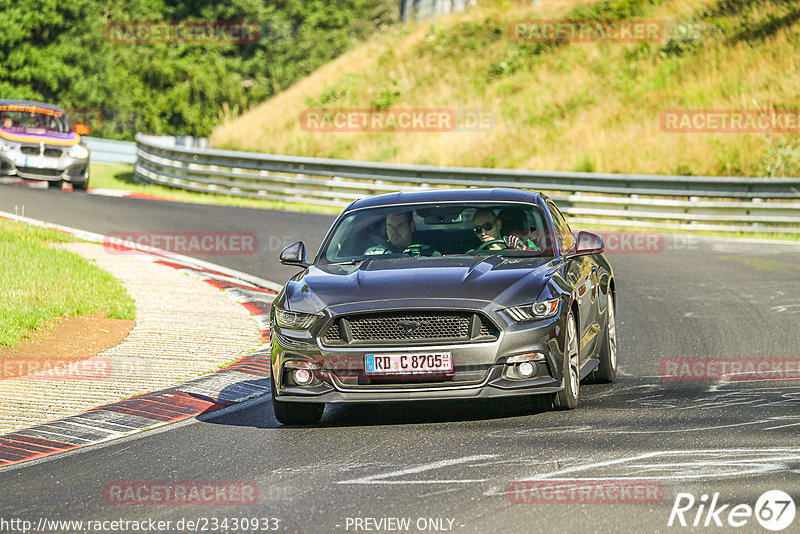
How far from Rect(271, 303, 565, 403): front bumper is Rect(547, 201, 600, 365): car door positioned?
2.66 ft

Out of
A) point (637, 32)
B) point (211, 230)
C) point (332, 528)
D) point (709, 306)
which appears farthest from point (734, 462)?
point (637, 32)

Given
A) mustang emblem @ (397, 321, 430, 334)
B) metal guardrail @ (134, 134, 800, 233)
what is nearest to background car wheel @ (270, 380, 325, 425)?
mustang emblem @ (397, 321, 430, 334)

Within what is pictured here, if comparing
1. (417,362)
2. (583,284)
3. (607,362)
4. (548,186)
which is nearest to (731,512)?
(417,362)

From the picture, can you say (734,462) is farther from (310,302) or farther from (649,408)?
(310,302)

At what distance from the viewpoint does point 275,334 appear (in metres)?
7.80

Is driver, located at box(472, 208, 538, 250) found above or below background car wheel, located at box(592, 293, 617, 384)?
above

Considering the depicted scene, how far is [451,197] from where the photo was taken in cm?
902

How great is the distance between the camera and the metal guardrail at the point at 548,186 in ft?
74.5

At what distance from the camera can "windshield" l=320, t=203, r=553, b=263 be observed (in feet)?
28.1

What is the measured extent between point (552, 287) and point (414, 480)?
212 cm

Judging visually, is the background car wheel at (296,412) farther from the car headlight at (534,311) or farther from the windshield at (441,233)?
the car headlight at (534,311)

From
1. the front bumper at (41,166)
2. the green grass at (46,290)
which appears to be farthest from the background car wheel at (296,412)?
the front bumper at (41,166)

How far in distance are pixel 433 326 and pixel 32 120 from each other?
22.7 meters

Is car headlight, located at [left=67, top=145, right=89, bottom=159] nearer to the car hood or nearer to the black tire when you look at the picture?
the black tire
